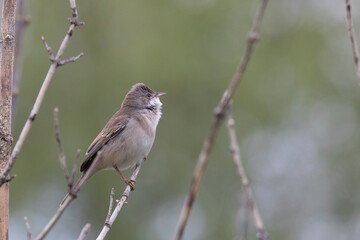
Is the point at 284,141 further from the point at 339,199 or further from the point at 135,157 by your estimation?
the point at 135,157

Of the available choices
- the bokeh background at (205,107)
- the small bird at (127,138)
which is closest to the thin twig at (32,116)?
the small bird at (127,138)

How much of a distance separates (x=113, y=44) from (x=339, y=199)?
7326 millimetres

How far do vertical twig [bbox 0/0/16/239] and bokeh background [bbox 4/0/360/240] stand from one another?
37.6ft

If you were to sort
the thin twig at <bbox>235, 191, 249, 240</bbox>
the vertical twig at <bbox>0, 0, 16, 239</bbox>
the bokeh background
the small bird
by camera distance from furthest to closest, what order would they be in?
1. the bokeh background
2. the small bird
3. the vertical twig at <bbox>0, 0, 16, 239</bbox>
4. the thin twig at <bbox>235, 191, 249, 240</bbox>

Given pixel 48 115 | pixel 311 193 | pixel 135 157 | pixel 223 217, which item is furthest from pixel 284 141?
pixel 135 157

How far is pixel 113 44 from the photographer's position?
665 inches

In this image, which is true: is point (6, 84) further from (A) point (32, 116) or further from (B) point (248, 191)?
(B) point (248, 191)

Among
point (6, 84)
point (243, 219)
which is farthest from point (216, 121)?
point (6, 84)

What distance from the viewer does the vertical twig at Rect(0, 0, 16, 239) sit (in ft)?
11.3

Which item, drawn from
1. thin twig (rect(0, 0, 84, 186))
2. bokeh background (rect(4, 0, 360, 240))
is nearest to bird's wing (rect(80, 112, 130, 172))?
thin twig (rect(0, 0, 84, 186))

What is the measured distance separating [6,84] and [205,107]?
44.0 feet

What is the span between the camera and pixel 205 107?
16828 mm

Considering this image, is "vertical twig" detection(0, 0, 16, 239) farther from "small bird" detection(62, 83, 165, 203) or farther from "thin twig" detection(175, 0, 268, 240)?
"small bird" detection(62, 83, 165, 203)

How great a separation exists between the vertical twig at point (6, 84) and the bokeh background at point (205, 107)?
11464 millimetres
